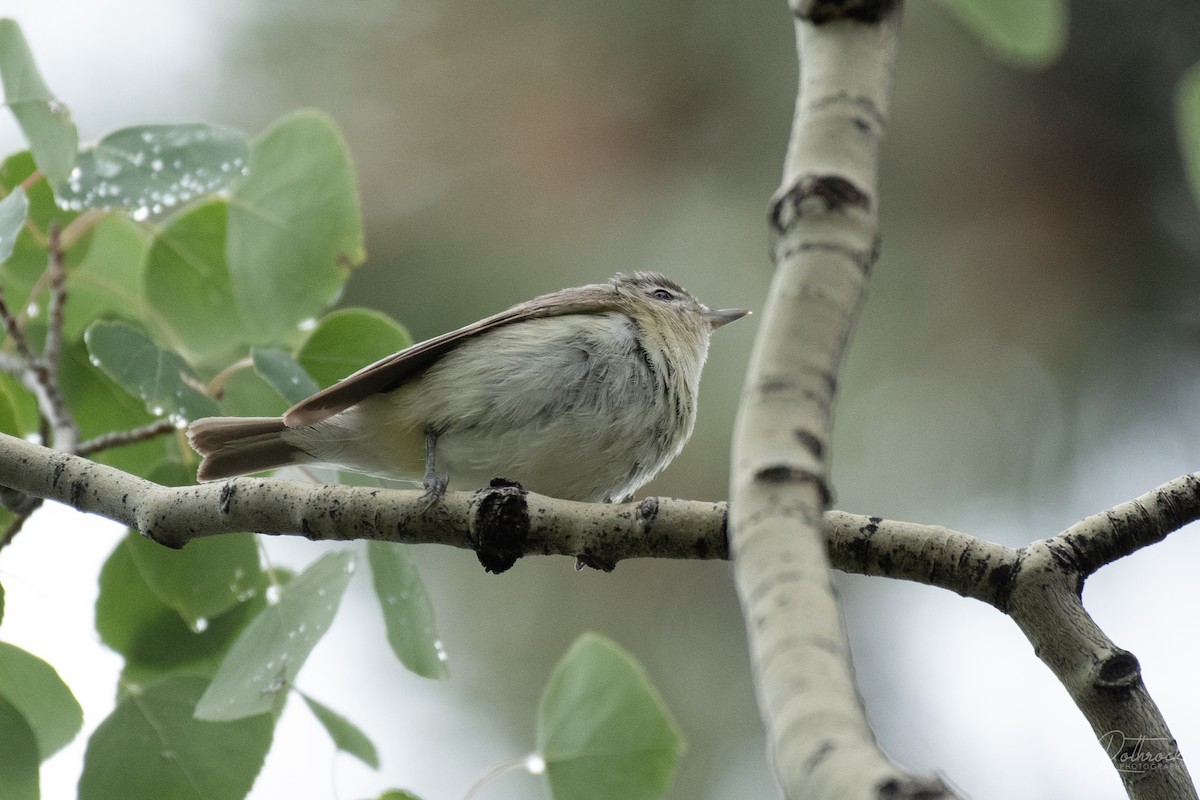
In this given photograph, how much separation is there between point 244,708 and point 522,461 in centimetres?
105

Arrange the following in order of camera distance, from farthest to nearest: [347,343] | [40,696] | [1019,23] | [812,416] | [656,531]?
1. [347,343]
2. [40,696]
3. [656,531]
4. [1019,23]
5. [812,416]

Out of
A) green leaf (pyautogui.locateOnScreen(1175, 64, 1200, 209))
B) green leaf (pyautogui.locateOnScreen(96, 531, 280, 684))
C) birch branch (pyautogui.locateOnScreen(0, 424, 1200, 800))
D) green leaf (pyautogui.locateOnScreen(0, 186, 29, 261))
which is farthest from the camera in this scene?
green leaf (pyautogui.locateOnScreen(96, 531, 280, 684))

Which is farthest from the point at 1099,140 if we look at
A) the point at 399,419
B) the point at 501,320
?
the point at 399,419

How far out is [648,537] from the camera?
1.89 meters

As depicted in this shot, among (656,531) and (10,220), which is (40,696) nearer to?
(10,220)

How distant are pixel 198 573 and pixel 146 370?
1.44ft

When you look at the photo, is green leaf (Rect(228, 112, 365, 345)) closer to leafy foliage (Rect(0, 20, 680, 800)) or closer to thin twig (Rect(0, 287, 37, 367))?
leafy foliage (Rect(0, 20, 680, 800))

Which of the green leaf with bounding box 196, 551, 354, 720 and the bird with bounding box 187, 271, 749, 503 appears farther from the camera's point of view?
the bird with bounding box 187, 271, 749, 503

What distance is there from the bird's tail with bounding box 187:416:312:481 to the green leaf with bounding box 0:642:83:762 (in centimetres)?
55

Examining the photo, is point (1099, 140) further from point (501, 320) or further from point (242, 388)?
point (242, 388)

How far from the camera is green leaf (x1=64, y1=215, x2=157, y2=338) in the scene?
2.78 meters

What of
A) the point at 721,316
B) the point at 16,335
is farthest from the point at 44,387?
the point at 721,316

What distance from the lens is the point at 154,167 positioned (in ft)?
7.60

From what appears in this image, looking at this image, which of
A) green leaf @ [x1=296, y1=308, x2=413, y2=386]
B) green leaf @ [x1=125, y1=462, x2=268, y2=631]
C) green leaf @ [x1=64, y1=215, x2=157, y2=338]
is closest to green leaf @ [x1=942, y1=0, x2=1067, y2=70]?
green leaf @ [x1=296, y1=308, x2=413, y2=386]
